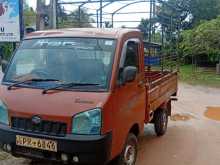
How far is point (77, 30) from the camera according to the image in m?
5.80

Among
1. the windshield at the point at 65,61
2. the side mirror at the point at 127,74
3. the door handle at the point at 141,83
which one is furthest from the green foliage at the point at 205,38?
the side mirror at the point at 127,74

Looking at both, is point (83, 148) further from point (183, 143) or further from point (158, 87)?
point (183, 143)

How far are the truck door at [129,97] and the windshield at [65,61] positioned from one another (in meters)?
0.25

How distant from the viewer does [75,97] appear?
4793 mm

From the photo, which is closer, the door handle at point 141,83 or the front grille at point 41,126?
the front grille at point 41,126

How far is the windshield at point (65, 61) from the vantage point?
512 centimetres

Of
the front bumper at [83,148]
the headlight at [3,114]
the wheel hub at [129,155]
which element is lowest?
the wheel hub at [129,155]

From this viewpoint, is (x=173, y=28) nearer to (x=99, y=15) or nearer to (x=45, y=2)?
(x=99, y=15)

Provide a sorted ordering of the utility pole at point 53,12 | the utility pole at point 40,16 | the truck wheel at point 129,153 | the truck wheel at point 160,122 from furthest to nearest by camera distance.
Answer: the utility pole at point 53,12 < the utility pole at point 40,16 < the truck wheel at point 160,122 < the truck wheel at point 129,153

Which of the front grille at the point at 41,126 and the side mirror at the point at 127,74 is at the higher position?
the side mirror at the point at 127,74

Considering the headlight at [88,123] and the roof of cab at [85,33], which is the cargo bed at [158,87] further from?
the headlight at [88,123]

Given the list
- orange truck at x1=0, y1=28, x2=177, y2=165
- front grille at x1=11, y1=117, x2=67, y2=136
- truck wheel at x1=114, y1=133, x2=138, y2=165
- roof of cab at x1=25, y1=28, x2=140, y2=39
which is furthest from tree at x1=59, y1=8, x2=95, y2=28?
front grille at x1=11, y1=117, x2=67, y2=136

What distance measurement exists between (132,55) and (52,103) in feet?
4.93

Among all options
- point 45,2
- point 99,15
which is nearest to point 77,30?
point 45,2
